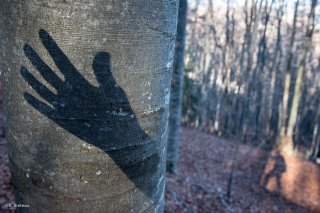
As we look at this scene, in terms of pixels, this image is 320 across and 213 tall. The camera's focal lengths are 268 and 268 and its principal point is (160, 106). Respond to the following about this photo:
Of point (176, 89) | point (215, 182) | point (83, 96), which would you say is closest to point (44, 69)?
point (83, 96)

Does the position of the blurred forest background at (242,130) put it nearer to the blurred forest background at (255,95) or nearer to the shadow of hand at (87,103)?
the blurred forest background at (255,95)

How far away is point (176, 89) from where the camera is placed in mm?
6070

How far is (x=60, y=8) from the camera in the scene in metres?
0.68

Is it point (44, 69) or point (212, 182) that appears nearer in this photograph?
point (44, 69)

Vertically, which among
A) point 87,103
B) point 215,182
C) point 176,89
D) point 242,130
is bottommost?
point 215,182

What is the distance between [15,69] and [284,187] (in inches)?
450

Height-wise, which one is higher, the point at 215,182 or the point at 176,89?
the point at 176,89

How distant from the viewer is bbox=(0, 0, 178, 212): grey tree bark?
27.5 inches

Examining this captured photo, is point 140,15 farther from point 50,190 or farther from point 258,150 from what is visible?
point 258,150

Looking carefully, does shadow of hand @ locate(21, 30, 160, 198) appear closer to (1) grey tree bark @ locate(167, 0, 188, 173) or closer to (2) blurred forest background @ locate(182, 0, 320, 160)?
(1) grey tree bark @ locate(167, 0, 188, 173)

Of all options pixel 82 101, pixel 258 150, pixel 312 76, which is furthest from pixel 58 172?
pixel 312 76

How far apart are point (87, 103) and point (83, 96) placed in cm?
2

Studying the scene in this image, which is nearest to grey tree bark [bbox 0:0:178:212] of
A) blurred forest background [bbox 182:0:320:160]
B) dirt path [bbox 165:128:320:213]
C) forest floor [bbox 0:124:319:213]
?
forest floor [bbox 0:124:319:213]

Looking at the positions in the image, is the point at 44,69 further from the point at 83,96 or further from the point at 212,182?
the point at 212,182
